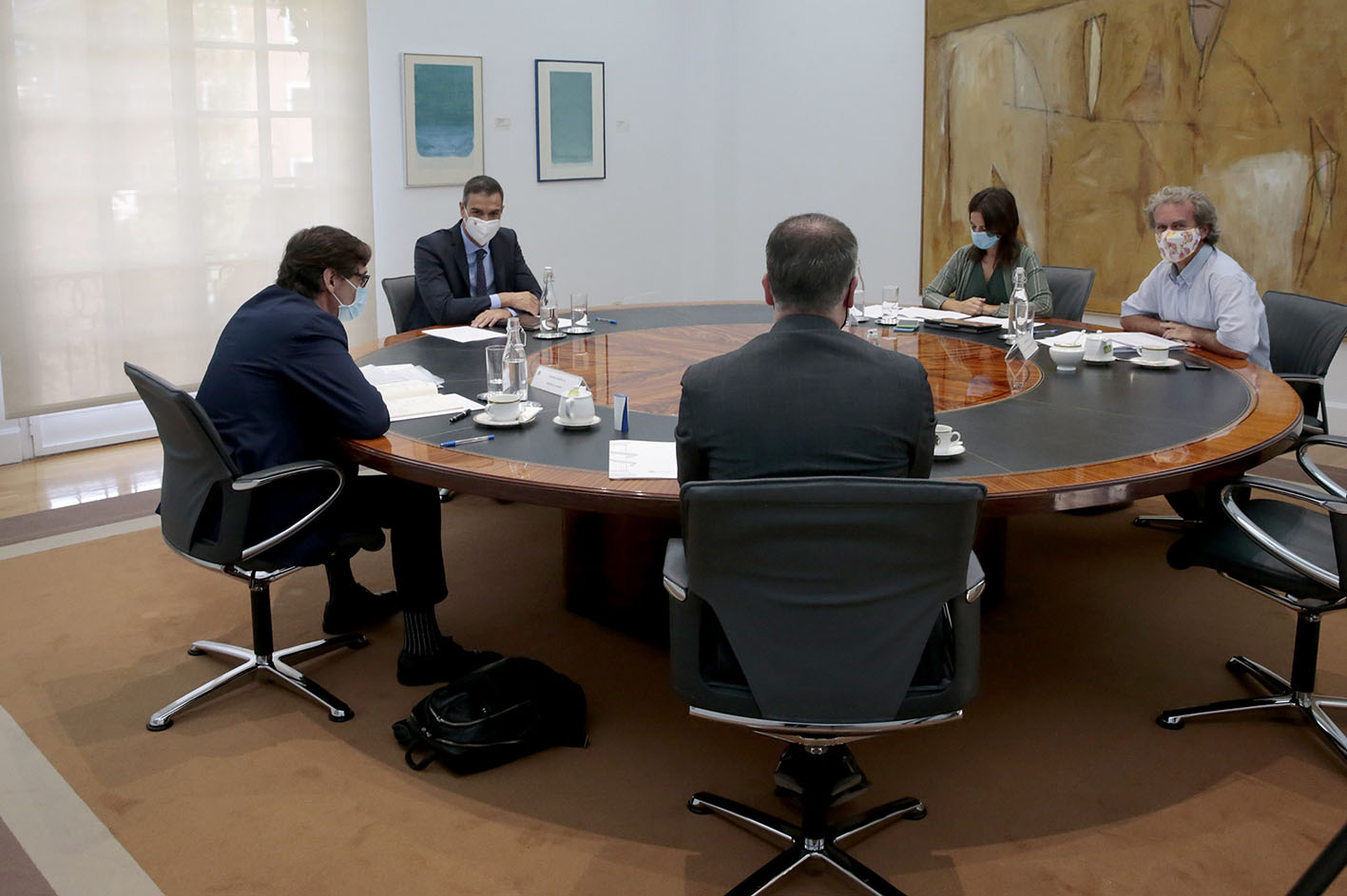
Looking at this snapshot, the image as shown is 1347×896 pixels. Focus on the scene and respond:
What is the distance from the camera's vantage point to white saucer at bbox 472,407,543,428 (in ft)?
10.5

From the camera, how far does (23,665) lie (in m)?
3.48

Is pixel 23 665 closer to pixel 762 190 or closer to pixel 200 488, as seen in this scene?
pixel 200 488

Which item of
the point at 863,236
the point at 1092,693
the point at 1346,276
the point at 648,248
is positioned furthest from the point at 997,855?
the point at 648,248

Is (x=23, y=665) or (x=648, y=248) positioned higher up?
(x=648, y=248)

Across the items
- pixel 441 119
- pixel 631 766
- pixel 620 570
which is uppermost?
pixel 441 119

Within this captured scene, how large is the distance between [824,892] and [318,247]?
2107 millimetres

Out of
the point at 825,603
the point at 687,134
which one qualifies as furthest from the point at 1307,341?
the point at 687,134

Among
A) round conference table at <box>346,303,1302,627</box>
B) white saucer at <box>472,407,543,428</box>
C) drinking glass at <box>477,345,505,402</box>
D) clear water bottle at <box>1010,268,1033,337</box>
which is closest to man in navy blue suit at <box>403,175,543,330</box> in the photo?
round conference table at <box>346,303,1302,627</box>

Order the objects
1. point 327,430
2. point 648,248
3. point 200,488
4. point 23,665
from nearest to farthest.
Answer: point 200,488, point 327,430, point 23,665, point 648,248

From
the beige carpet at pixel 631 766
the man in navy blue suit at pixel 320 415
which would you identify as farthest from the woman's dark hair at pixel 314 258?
the beige carpet at pixel 631 766

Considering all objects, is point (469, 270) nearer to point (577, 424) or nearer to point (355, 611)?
point (355, 611)

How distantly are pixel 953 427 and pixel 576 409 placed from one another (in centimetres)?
100

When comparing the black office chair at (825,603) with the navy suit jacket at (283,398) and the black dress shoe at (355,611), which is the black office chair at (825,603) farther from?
the black dress shoe at (355,611)

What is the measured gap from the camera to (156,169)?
19.2 feet
